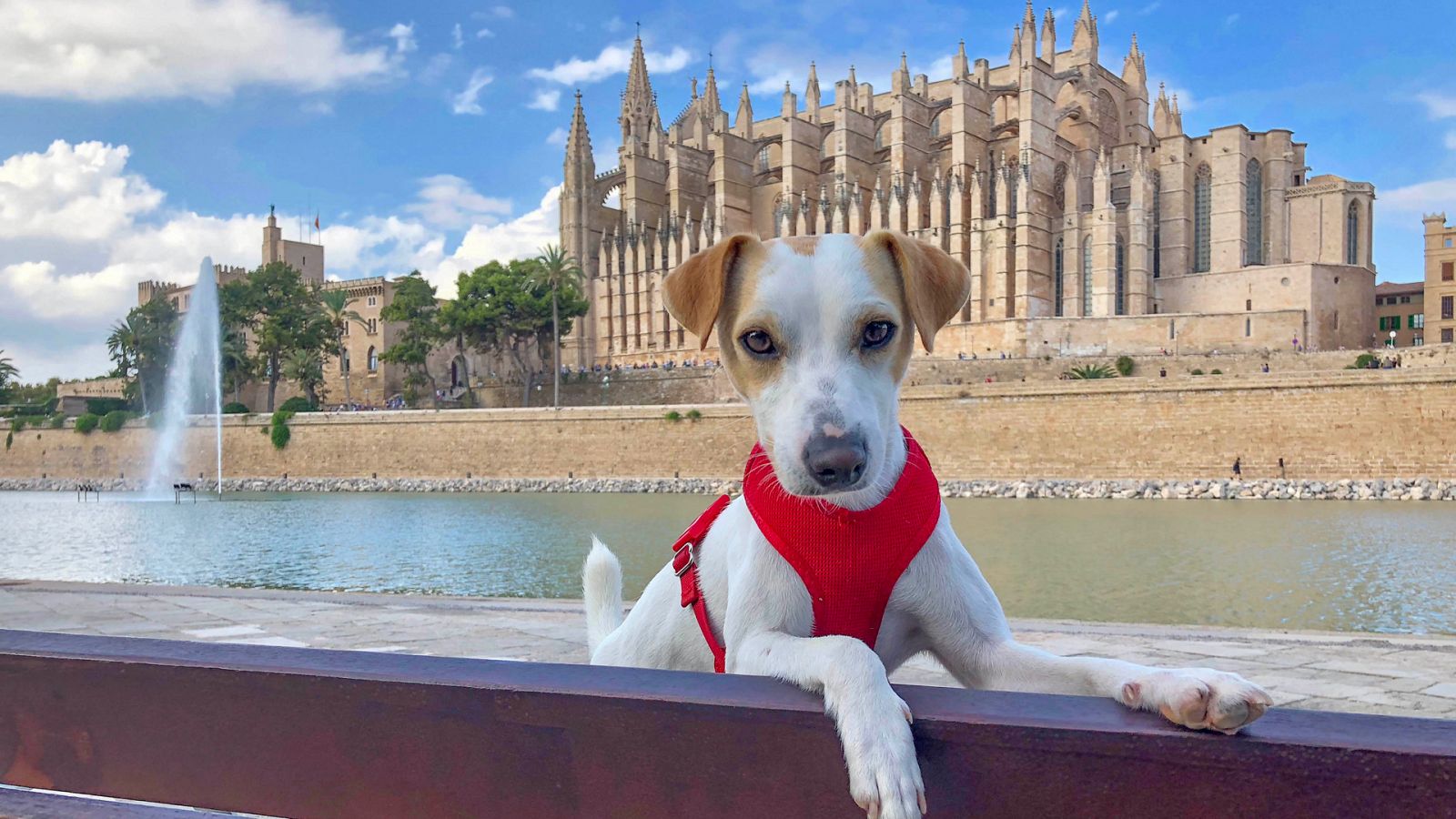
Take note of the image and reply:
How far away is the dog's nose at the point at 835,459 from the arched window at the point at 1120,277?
40.1 meters

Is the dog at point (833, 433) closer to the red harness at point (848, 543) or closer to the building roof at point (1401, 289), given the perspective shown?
the red harness at point (848, 543)

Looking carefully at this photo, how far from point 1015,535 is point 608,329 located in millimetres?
35966

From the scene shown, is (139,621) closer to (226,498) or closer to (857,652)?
(857,652)

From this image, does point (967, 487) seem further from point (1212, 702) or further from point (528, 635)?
point (1212, 702)

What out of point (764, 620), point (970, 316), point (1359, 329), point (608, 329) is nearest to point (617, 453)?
point (970, 316)

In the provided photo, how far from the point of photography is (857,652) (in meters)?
1.28

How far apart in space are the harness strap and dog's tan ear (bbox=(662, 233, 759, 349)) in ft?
1.29

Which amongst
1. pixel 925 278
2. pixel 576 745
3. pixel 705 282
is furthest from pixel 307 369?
pixel 576 745

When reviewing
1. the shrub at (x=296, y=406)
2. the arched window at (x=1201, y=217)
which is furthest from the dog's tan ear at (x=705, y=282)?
the arched window at (x=1201, y=217)

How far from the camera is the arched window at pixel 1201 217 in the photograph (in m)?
40.8

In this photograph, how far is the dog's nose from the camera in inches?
56.6

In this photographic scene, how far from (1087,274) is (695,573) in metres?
40.1

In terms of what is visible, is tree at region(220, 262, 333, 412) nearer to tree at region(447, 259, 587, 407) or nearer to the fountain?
the fountain

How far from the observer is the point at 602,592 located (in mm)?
2449
